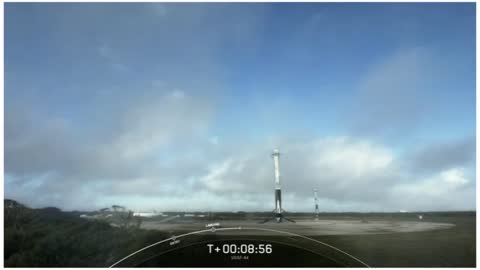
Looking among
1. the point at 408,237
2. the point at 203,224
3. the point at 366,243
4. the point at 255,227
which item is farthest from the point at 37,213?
the point at 408,237

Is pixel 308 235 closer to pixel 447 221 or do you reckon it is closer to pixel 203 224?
pixel 203 224

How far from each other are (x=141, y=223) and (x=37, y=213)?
203 centimetres

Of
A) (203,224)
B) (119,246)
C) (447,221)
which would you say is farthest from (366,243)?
(119,246)

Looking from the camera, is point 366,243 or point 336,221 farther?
point 336,221

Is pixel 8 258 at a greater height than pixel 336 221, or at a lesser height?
lesser

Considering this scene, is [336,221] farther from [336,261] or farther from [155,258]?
[155,258]

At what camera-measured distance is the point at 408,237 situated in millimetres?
6930

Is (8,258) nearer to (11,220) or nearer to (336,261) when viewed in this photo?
(11,220)

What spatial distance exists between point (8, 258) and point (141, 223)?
2388mm

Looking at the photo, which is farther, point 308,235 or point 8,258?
point 308,235

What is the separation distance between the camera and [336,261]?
677cm

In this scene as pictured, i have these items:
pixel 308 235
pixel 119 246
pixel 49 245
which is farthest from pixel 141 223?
pixel 308 235

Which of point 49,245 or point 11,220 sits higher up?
point 11,220

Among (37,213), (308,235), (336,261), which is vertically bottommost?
(336,261)
